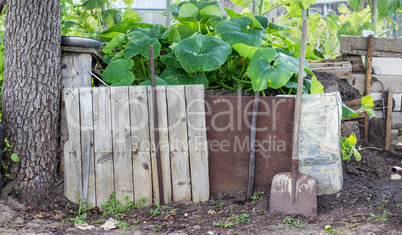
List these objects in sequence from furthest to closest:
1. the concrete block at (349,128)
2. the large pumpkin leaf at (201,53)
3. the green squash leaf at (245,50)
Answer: the concrete block at (349,128) < the green squash leaf at (245,50) < the large pumpkin leaf at (201,53)

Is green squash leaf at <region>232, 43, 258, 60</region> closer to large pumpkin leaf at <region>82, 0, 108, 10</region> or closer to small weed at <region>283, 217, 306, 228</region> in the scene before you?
small weed at <region>283, 217, 306, 228</region>

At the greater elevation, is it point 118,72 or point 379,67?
point 379,67

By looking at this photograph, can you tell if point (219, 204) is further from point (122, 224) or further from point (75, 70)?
point (75, 70)

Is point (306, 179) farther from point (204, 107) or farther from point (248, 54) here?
point (248, 54)

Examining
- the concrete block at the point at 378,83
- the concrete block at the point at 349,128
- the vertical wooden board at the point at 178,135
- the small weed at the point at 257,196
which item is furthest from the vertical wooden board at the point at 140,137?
the concrete block at the point at 378,83

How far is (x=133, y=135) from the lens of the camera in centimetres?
272

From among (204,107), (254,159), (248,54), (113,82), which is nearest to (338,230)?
(254,159)

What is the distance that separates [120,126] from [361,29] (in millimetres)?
3534

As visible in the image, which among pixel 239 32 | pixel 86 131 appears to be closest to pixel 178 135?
pixel 86 131

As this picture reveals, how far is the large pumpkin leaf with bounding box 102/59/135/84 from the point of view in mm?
2975

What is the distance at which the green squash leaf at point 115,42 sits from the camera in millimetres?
3147

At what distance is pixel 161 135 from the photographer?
2717 mm

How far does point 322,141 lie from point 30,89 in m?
2.21

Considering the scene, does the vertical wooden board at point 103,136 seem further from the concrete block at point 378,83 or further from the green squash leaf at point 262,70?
the concrete block at point 378,83
